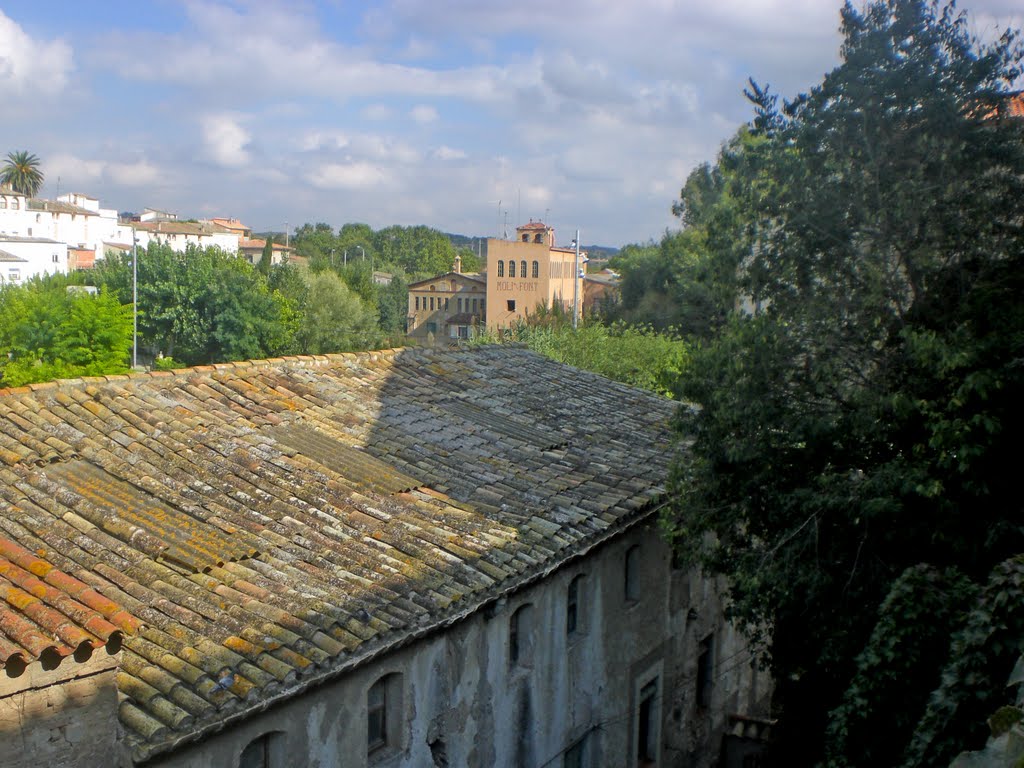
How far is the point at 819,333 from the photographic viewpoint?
1048 centimetres

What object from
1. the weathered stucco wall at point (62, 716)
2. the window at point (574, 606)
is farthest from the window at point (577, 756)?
the weathered stucco wall at point (62, 716)

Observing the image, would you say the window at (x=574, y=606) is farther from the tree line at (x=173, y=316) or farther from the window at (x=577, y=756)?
the tree line at (x=173, y=316)

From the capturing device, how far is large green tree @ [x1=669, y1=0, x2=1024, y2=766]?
31.0 ft

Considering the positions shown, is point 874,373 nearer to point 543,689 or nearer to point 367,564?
point 543,689

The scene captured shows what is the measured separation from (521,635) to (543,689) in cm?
84

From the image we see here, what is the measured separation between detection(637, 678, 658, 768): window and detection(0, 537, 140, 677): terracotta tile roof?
30.9 ft

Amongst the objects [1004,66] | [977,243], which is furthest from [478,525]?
[1004,66]

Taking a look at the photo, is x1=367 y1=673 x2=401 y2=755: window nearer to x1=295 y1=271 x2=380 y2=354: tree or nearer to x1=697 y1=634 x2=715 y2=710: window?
x1=697 y1=634 x2=715 y2=710: window

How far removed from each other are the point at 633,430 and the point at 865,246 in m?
5.71

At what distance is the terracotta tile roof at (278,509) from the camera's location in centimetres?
699

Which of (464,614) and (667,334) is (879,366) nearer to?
(464,614)

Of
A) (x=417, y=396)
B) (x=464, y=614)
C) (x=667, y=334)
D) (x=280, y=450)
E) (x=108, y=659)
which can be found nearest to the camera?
(x=108, y=659)

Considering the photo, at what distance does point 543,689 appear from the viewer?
11.2 m

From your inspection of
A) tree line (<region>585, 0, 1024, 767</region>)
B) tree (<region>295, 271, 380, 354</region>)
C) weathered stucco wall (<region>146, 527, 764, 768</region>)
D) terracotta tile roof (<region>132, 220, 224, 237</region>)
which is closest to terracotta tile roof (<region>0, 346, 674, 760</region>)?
weathered stucco wall (<region>146, 527, 764, 768</region>)
